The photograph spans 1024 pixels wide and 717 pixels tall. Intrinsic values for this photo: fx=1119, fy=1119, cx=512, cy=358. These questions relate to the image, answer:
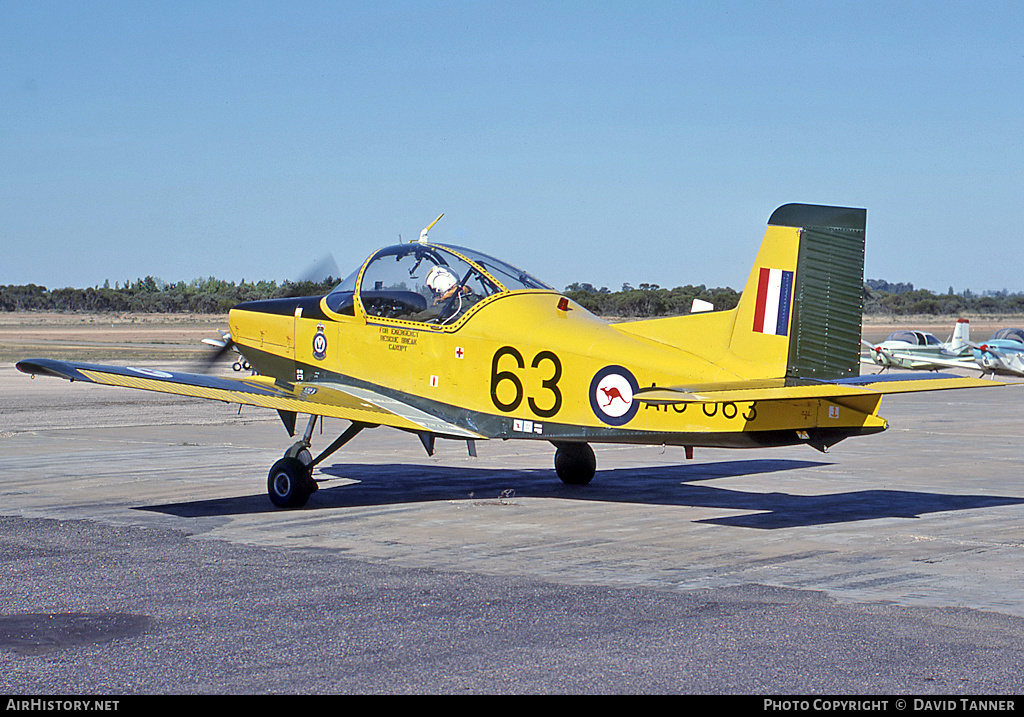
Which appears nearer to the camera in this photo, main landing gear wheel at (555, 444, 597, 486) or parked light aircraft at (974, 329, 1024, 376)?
main landing gear wheel at (555, 444, 597, 486)

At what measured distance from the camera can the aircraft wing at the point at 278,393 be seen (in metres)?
10.8

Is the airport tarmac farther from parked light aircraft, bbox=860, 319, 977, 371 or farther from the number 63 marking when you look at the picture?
parked light aircraft, bbox=860, 319, 977, 371

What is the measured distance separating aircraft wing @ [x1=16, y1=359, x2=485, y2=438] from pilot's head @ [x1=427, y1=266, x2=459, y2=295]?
1286 millimetres

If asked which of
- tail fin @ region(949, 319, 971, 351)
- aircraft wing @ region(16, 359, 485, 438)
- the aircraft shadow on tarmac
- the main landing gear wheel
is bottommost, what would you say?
the aircraft shadow on tarmac

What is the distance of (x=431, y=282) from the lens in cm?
1202

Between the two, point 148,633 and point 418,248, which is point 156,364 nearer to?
point 418,248

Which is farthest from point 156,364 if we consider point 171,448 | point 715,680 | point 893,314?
point 893,314

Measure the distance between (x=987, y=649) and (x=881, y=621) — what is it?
0.74m

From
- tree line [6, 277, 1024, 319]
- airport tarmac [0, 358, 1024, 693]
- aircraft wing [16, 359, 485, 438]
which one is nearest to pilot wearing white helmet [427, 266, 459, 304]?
aircraft wing [16, 359, 485, 438]

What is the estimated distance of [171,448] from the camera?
56.2ft

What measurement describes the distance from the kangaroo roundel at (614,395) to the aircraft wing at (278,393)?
58.9 inches

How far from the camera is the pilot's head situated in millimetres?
11898

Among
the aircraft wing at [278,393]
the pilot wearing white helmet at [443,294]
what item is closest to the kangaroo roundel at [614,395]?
the aircraft wing at [278,393]

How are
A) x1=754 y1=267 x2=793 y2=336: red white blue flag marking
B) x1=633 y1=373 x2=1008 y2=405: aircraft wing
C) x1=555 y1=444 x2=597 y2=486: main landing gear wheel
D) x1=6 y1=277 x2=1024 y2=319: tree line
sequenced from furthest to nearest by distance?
x1=6 y1=277 x2=1024 y2=319: tree line, x1=555 y1=444 x2=597 y2=486: main landing gear wheel, x1=754 y1=267 x2=793 y2=336: red white blue flag marking, x1=633 y1=373 x2=1008 y2=405: aircraft wing
